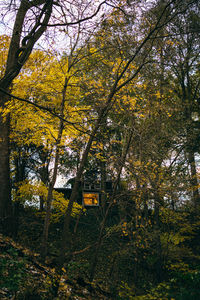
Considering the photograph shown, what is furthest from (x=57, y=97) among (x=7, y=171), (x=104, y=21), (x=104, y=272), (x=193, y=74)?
(x=193, y=74)

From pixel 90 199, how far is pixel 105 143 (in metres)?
14.3

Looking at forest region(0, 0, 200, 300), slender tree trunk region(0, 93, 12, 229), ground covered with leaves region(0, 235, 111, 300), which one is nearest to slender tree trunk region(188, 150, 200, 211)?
forest region(0, 0, 200, 300)

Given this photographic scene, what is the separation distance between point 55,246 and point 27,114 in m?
6.82

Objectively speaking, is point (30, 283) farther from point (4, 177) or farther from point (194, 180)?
point (194, 180)

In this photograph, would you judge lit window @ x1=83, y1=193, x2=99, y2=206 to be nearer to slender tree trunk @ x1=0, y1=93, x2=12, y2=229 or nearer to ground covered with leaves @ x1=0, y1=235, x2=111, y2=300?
slender tree trunk @ x1=0, y1=93, x2=12, y2=229

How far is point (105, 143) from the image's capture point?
633 centimetres

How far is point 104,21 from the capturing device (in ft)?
14.9

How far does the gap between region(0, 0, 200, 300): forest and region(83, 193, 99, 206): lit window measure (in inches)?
137

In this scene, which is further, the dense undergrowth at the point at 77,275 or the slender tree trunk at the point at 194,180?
the slender tree trunk at the point at 194,180

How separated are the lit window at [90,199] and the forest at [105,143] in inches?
137

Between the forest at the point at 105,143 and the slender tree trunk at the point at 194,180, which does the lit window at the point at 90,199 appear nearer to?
the forest at the point at 105,143

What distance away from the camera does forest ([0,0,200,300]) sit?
14.8 ft

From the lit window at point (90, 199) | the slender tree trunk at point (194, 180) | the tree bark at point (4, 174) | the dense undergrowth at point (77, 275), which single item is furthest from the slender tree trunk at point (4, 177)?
the lit window at point (90, 199)

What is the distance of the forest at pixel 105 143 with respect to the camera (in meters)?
4.52
